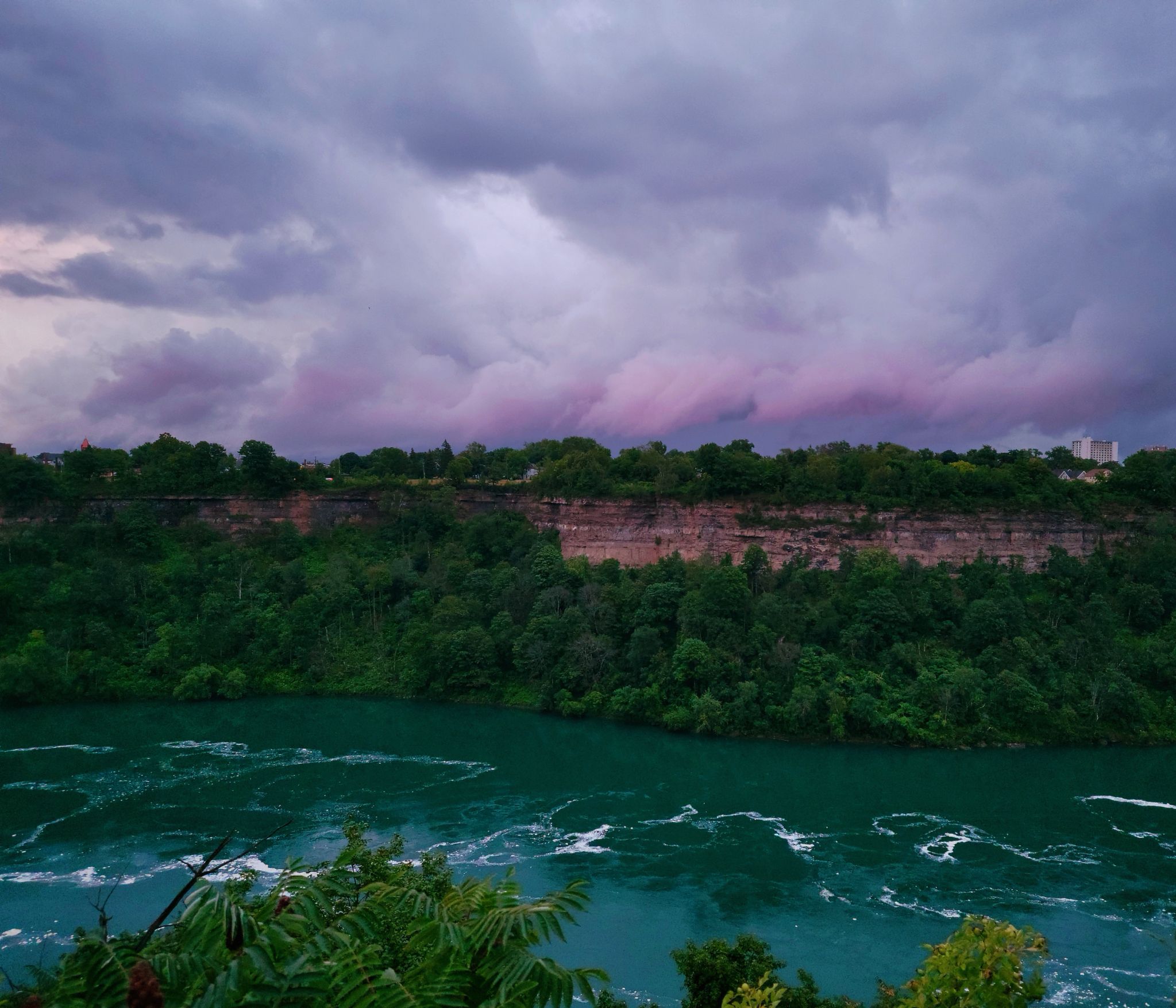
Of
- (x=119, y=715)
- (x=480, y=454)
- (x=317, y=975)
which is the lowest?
(x=119, y=715)

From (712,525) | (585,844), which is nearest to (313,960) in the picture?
(585,844)

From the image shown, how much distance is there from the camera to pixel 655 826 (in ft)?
70.5

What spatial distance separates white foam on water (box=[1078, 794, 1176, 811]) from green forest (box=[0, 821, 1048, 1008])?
21976 mm

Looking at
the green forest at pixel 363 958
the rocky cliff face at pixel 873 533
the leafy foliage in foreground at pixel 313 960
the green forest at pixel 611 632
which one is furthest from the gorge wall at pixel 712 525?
the leafy foliage in foreground at pixel 313 960

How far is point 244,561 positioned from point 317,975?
40.1m

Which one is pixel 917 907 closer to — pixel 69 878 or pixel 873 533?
pixel 69 878

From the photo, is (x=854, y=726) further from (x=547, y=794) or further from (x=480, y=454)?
(x=480, y=454)

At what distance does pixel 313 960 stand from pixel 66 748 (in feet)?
97.6

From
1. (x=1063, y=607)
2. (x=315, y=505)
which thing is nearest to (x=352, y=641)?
(x=315, y=505)

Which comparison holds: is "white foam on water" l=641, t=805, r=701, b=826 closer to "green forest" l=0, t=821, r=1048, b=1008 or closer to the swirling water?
the swirling water

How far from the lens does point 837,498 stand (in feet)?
122

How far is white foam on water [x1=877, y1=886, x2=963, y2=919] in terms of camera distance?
55.2ft

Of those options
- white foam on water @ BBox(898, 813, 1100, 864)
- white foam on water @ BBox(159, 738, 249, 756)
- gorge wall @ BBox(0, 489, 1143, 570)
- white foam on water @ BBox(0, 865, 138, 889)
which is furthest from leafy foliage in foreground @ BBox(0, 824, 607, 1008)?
gorge wall @ BBox(0, 489, 1143, 570)

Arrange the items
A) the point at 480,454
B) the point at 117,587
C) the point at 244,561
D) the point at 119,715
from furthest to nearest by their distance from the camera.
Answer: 1. the point at 480,454
2. the point at 244,561
3. the point at 117,587
4. the point at 119,715
